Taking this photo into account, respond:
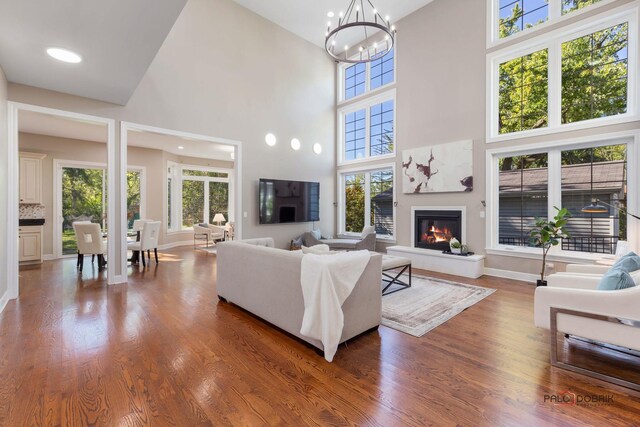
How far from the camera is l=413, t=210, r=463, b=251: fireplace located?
5.67 meters

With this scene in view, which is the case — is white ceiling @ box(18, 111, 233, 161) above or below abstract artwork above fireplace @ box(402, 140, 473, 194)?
above

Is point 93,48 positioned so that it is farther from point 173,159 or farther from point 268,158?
point 173,159

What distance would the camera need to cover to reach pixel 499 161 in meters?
5.25

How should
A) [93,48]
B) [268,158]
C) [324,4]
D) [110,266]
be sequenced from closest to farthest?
[93,48] → [110,266] → [324,4] → [268,158]

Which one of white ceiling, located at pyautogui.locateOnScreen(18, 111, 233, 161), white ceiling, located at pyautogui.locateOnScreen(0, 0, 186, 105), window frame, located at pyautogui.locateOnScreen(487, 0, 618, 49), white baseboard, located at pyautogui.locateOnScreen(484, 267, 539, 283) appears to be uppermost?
window frame, located at pyautogui.locateOnScreen(487, 0, 618, 49)

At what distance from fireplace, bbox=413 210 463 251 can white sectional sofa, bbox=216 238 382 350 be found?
11.6 ft

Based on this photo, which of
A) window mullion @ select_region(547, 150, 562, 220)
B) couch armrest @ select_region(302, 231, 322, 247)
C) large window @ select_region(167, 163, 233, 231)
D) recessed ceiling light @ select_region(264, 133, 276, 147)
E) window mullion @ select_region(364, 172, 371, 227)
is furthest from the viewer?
large window @ select_region(167, 163, 233, 231)

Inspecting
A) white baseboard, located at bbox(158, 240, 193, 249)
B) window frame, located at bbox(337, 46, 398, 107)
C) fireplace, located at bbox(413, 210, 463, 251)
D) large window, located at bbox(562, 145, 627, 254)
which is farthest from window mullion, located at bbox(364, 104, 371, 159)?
white baseboard, located at bbox(158, 240, 193, 249)

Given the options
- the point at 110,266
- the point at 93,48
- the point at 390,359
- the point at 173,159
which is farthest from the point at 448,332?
the point at 173,159

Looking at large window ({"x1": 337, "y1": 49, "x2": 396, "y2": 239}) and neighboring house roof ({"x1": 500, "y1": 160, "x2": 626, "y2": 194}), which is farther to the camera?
large window ({"x1": 337, "y1": 49, "x2": 396, "y2": 239})

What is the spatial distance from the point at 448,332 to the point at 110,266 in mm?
4893

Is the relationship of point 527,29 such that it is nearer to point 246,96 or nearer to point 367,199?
point 367,199

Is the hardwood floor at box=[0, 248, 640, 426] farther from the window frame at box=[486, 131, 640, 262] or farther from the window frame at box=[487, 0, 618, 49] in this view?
the window frame at box=[487, 0, 618, 49]

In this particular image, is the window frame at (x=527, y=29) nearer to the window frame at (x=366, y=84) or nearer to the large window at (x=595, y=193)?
the window frame at (x=366, y=84)
